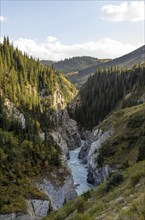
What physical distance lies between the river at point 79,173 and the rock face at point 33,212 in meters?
9.13

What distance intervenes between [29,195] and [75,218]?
32.9 m

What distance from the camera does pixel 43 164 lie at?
204ft

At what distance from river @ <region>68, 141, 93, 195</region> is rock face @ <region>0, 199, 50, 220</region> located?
9129 mm

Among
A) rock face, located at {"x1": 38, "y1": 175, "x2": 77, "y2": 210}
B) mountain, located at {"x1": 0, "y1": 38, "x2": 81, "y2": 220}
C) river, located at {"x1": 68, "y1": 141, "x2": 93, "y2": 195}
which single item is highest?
mountain, located at {"x1": 0, "y1": 38, "x2": 81, "y2": 220}

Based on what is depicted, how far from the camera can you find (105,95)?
16012cm

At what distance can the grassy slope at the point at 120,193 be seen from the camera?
16278mm

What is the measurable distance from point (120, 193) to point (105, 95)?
459ft

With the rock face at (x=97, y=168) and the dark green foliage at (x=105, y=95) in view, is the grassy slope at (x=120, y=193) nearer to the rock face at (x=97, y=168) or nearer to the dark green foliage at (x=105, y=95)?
the rock face at (x=97, y=168)

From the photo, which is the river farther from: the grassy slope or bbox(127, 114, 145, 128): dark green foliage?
bbox(127, 114, 145, 128): dark green foliage

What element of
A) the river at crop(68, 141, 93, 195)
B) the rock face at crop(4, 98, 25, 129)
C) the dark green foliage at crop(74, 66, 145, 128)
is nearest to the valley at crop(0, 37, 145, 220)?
the river at crop(68, 141, 93, 195)

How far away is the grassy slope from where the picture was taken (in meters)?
16.3

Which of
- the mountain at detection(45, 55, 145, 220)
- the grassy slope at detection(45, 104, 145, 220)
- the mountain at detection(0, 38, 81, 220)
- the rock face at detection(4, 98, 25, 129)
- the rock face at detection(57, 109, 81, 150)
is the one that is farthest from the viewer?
the rock face at detection(57, 109, 81, 150)

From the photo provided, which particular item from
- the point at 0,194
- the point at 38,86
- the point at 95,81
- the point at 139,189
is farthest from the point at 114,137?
the point at 95,81

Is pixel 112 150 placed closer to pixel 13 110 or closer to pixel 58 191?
pixel 58 191
